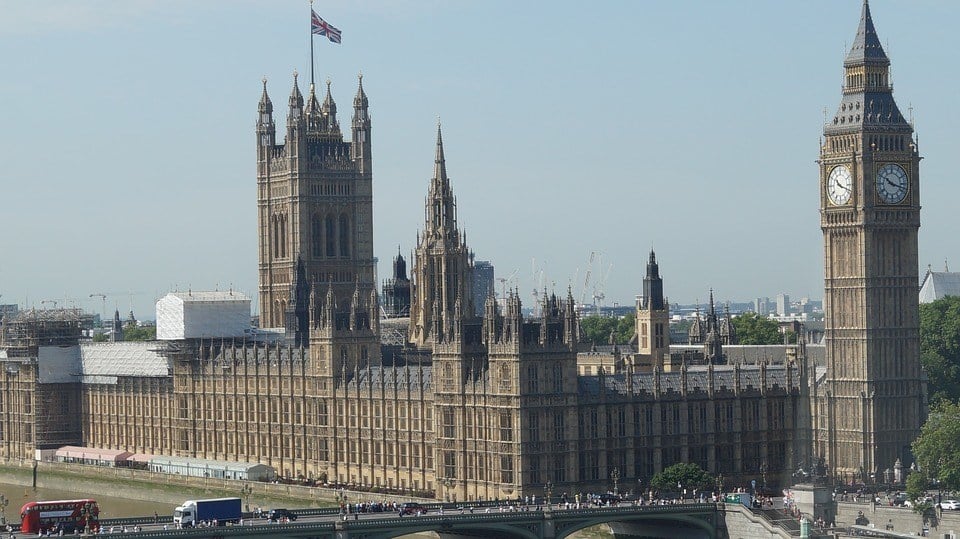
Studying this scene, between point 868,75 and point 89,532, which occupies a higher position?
point 868,75

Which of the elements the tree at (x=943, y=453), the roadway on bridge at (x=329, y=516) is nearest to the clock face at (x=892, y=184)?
the tree at (x=943, y=453)

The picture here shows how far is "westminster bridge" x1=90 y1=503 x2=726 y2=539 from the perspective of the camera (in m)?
142

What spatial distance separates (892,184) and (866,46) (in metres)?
9.36

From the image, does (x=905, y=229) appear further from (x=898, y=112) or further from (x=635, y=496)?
(x=635, y=496)

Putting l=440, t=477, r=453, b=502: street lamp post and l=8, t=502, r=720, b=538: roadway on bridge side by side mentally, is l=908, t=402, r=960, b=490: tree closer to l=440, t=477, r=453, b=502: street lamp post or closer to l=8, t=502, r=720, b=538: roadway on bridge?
l=8, t=502, r=720, b=538: roadway on bridge

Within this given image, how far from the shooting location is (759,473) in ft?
575

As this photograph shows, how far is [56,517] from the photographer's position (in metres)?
146

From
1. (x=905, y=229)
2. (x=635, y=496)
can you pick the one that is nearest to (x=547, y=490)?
(x=635, y=496)

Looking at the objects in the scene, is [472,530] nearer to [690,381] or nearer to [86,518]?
[86,518]

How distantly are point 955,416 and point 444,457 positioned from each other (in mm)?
32905

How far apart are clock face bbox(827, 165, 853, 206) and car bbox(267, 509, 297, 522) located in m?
43.0

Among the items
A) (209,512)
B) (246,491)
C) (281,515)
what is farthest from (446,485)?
(246,491)

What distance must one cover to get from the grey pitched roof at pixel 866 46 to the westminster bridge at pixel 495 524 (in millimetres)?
34008

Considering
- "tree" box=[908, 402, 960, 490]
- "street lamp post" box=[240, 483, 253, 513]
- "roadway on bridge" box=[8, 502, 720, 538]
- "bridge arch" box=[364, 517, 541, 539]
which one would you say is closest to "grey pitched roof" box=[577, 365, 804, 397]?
"roadway on bridge" box=[8, 502, 720, 538]
